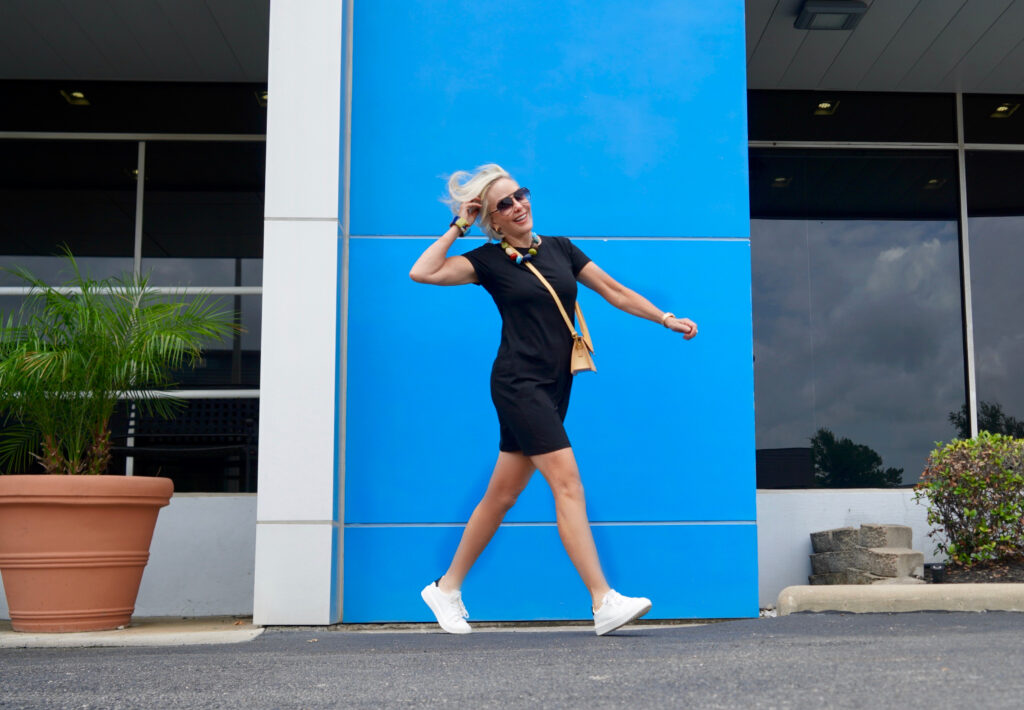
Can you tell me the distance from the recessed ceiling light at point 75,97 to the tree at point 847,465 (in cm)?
592

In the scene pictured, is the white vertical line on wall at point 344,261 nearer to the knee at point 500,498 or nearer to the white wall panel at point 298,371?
the white wall panel at point 298,371

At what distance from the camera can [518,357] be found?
167 inches

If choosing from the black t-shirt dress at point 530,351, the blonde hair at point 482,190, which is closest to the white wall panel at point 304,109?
the blonde hair at point 482,190

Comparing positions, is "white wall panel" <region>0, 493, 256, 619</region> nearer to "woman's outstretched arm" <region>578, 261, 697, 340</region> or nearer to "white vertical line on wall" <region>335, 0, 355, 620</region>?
"white vertical line on wall" <region>335, 0, 355, 620</region>

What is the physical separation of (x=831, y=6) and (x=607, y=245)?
2.81m

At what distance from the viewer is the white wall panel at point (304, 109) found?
5156 millimetres

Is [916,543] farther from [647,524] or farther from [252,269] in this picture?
[252,269]

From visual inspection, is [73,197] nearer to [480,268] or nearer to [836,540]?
[480,268]

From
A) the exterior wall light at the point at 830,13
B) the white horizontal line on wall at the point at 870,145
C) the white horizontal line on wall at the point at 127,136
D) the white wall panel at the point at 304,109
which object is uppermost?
the exterior wall light at the point at 830,13

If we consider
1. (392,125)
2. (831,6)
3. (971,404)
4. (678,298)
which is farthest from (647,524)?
(971,404)

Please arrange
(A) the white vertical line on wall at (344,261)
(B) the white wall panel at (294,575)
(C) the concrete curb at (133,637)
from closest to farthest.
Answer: (C) the concrete curb at (133,637), (B) the white wall panel at (294,575), (A) the white vertical line on wall at (344,261)

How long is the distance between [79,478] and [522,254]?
212cm

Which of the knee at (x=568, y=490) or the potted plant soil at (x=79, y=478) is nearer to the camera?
the knee at (x=568, y=490)

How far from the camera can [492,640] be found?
423cm
